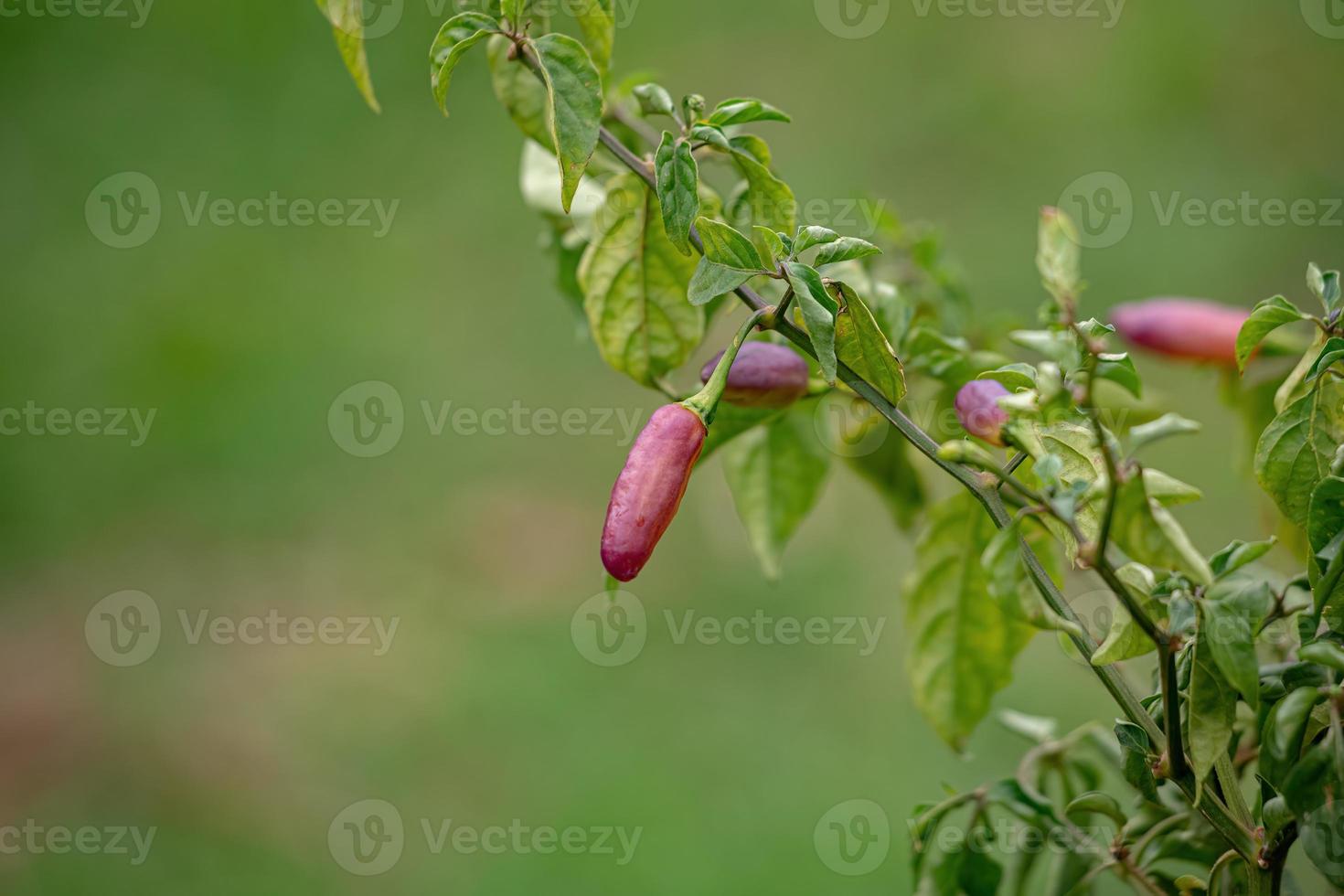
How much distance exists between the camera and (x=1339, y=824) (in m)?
0.34

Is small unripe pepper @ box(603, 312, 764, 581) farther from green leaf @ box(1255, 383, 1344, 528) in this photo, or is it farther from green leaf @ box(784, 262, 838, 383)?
green leaf @ box(1255, 383, 1344, 528)

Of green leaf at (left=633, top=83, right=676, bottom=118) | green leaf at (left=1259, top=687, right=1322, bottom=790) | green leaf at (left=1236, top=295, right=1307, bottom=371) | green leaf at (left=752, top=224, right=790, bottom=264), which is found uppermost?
green leaf at (left=633, top=83, right=676, bottom=118)

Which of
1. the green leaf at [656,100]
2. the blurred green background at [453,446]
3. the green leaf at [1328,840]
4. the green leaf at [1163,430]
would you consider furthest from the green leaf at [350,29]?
the blurred green background at [453,446]

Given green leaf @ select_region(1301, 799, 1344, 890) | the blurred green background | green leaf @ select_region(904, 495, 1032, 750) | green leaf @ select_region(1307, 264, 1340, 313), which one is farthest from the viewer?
the blurred green background

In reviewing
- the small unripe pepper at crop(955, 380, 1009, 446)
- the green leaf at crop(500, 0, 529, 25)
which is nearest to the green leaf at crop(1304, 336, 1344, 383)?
the small unripe pepper at crop(955, 380, 1009, 446)

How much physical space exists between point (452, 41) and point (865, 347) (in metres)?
0.20

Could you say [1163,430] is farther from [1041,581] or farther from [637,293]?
[637,293]

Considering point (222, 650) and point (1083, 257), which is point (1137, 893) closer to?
point (222, 650)

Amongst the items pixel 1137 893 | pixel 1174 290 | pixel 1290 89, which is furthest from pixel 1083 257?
pixel 1137 893

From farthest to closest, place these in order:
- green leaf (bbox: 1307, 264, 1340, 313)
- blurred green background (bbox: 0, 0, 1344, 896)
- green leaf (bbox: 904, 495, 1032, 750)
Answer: blurred green background (bbox: 0, 0, 1344, 896), green leaf (bbox: 904, 495, 1032, 750), green leaf (bbox: 1307, 264, 1340, 313)

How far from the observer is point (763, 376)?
461 mm

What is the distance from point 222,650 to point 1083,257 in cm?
183

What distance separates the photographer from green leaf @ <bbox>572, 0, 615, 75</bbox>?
48 cm

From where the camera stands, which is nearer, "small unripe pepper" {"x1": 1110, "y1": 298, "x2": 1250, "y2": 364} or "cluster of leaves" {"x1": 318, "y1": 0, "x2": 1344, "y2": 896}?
"cluster of leaves" {"x1": 318, "y1": 0, "x2": 1344, "y2": 896}
